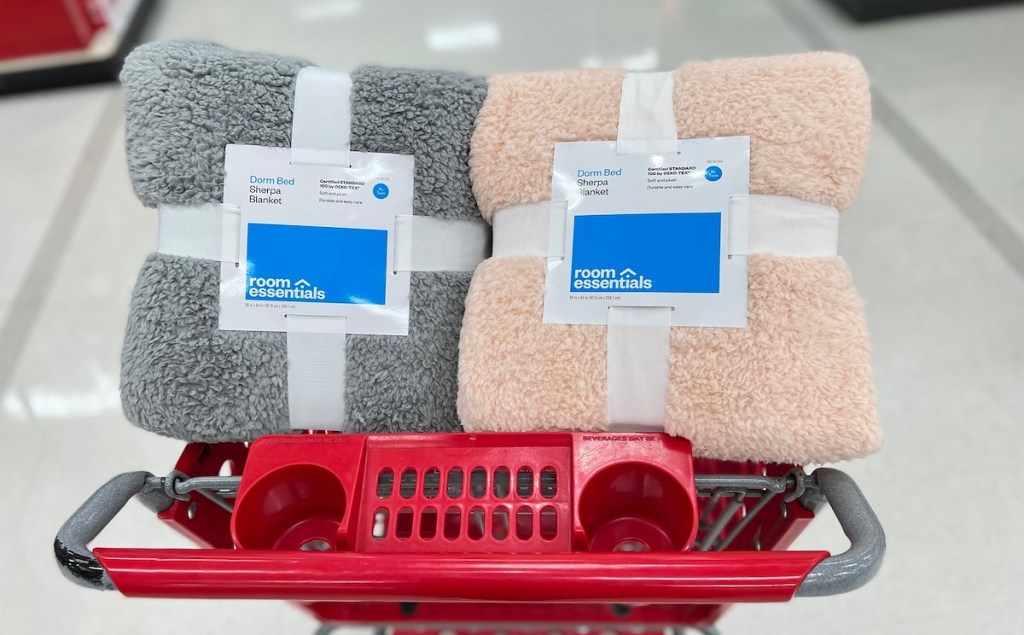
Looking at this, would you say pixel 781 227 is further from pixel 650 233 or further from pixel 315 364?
pixel 315 364

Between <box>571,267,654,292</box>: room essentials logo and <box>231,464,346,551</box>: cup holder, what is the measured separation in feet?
0.69

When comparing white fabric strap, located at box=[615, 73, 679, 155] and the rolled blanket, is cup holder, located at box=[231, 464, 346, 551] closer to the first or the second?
the rolled blanket

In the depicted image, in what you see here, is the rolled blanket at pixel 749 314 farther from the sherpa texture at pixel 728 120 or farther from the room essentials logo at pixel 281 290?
the room essentials logo at pixel 281 290

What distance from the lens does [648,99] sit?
0.49m

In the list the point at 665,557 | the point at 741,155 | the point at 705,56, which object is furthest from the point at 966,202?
the point at 665,557

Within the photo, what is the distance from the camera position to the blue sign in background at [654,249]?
473mm

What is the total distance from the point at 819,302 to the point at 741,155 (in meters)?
0.11

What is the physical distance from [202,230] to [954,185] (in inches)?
48.6

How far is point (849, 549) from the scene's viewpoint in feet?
1.28

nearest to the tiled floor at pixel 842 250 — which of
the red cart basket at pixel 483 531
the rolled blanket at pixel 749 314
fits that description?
the red cart basket at pixel 483 531

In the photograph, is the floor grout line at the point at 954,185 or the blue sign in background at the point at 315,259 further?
the floor grout line at the point at 954,185

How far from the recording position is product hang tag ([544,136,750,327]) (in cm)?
47

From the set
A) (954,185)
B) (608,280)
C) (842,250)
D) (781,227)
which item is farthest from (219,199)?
(954,185)

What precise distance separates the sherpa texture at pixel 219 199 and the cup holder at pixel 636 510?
14cm
